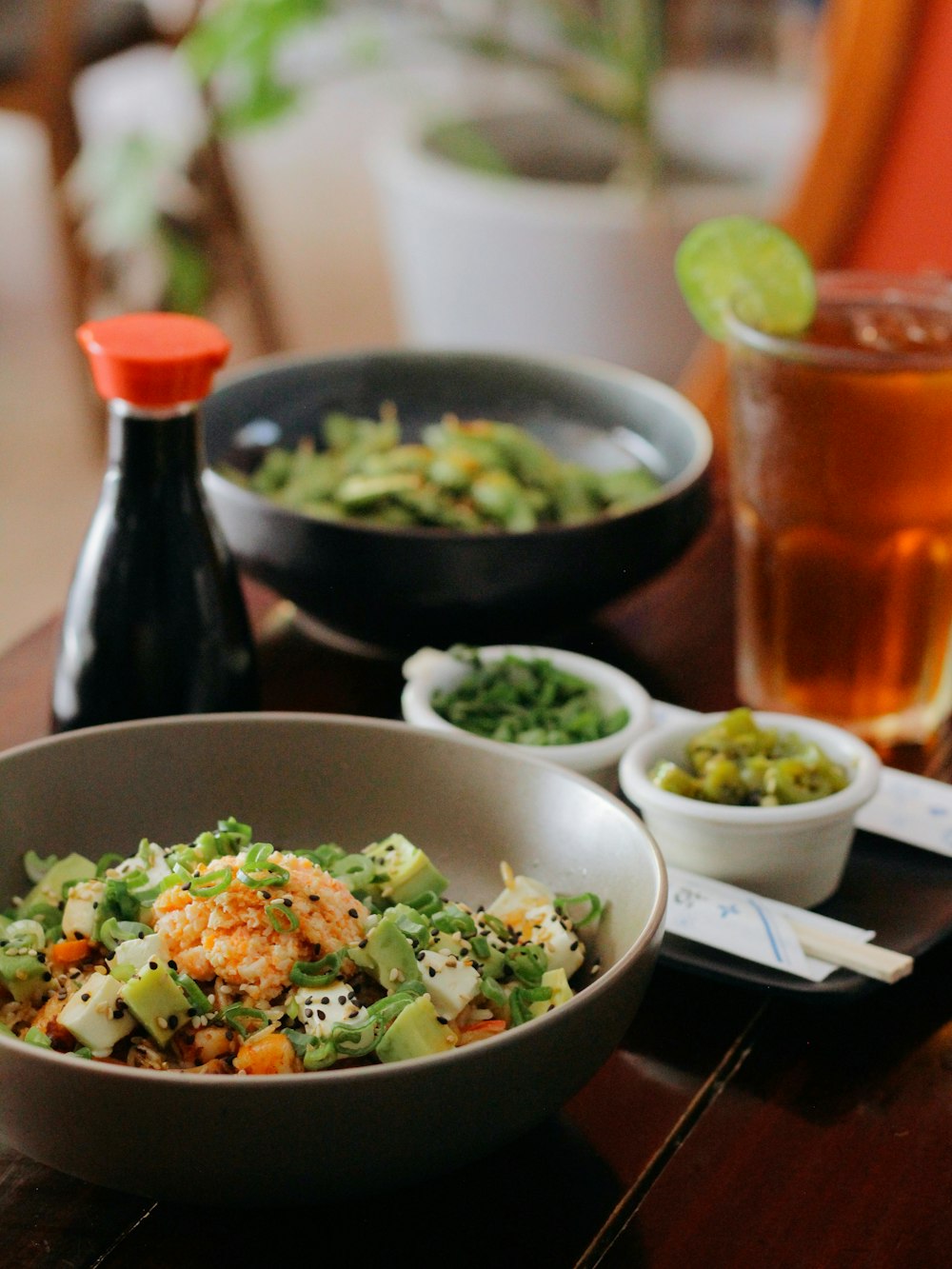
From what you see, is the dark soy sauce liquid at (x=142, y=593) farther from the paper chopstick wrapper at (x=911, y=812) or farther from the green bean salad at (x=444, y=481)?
the paper chopstick wrapper at (x=911, y=812)

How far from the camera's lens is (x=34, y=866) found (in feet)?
3.17

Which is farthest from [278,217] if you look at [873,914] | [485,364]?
[873,914]

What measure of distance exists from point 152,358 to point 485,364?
0.74 metres

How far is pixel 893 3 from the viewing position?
244 centimetres

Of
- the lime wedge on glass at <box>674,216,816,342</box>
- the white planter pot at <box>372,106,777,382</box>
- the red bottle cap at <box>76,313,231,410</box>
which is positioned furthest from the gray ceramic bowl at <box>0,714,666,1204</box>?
the white planter pot at <box>372,106,777,382</box>

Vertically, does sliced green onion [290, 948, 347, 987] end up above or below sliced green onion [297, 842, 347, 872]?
above

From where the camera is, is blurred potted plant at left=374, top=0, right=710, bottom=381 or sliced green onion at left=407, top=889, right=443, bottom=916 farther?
blurred potted plant at left=374, top=0, right=710, bottom=381

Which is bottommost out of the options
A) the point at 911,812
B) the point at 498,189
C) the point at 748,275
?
the point at 498,189

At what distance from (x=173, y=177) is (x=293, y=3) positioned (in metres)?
1.01

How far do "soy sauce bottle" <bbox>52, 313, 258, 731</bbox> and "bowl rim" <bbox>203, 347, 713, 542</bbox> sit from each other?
0.38ft

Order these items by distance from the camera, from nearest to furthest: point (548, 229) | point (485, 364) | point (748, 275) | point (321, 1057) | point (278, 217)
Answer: point (321, 1057) < point (748, 275) < point (485, 364) < point (548, 229) < point (278, 217)

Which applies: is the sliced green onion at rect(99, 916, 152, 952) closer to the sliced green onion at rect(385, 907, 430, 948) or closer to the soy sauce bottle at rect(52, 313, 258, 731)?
the sliced green onion at rect(385, 907, 430, 948)

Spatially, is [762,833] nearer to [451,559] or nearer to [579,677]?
[579,677]

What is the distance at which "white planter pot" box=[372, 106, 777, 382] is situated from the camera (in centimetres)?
323
